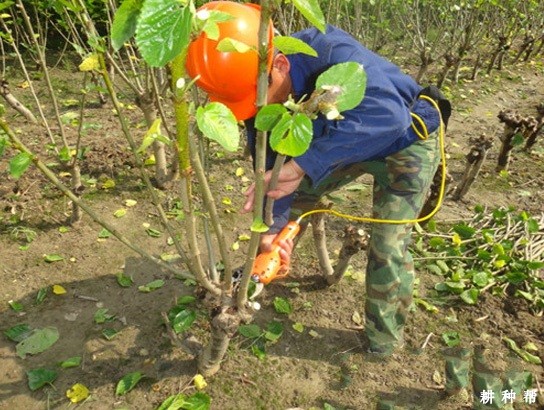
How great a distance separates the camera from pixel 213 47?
147 cm

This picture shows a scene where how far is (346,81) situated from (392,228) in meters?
1.40

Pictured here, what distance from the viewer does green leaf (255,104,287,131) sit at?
1.01 m

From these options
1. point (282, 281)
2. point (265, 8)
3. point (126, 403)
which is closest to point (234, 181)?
point (282, 281)

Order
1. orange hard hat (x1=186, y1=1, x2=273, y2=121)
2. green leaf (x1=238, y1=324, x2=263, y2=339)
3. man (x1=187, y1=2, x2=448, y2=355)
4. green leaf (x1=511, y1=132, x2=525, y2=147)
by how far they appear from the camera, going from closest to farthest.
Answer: orange hard hat (x1=186, y1=1, x2=273, y2=121) → man (x1=187, y1=2, x2=448, y2=355) → green leaf (x1=238, y1=324, x2=263, y2=339) → green leaf (x1=511, y1=132, x2=525, y2=147)

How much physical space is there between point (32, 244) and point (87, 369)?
1.04 metres

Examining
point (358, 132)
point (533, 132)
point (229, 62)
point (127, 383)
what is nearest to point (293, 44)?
point (229, 62)

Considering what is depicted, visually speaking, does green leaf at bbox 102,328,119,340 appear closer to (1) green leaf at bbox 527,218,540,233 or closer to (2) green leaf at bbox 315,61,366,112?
(2) green leaf at bbox 315,61,366,112

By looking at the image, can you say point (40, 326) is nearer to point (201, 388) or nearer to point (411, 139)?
point (201, 388)

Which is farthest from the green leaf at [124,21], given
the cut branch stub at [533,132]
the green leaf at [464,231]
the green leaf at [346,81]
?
the cut branch stub at [533,132]

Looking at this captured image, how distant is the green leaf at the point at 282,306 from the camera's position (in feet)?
8.97

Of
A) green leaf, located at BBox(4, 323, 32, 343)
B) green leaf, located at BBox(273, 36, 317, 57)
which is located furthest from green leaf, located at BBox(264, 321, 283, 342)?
green leaf, located at BBox(273, 36, 317, 57)

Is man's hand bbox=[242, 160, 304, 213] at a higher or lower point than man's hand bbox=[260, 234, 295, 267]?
higher

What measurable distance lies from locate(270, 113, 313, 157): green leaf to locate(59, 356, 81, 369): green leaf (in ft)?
6.05

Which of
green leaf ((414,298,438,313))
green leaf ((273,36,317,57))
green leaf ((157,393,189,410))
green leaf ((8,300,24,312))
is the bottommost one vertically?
green leaf ((414,298,438,313))
